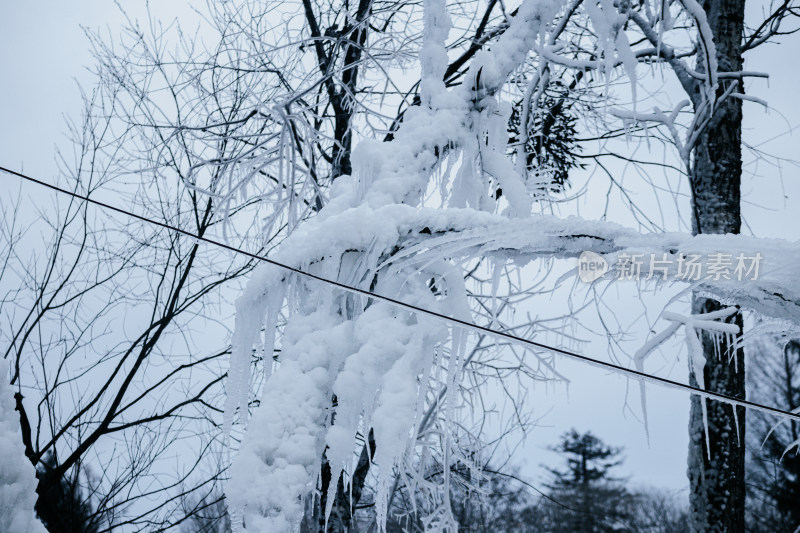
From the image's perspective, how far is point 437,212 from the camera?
1806 mm

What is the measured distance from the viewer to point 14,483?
50.4 inches

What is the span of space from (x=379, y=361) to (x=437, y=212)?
0.53 meters

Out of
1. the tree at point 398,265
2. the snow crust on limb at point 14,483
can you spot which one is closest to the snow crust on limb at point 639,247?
the tree at point 398,265

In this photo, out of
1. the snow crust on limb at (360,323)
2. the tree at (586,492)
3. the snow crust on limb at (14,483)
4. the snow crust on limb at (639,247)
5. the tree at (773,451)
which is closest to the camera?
the snow crust on limb at (14,483)

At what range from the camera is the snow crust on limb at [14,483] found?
1.26m

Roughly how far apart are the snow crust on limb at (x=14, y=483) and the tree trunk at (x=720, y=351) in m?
3.24

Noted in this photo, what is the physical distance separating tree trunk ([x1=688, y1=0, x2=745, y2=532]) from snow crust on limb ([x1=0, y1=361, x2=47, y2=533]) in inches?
128

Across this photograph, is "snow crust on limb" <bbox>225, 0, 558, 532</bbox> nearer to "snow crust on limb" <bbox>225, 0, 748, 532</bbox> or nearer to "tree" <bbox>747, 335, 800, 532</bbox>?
"snow crust on limb" <bbox>225, 0, 748, 532</bbox>

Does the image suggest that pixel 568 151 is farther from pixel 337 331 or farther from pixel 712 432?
pixel 337 331

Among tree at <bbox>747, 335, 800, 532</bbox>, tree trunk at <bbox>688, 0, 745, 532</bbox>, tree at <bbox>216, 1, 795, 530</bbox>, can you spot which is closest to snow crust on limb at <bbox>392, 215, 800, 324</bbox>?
tree at <bbox>216, 1, 795, 530</bbox>

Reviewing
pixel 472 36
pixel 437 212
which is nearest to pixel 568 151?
pixel 472 36

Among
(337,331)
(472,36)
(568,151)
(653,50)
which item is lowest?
(337,331)

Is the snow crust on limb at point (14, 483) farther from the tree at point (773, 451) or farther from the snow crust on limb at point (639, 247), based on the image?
the tree at point (773, 451)

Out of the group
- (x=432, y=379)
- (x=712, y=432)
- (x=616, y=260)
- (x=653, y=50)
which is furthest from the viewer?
(x=653, y=50)
